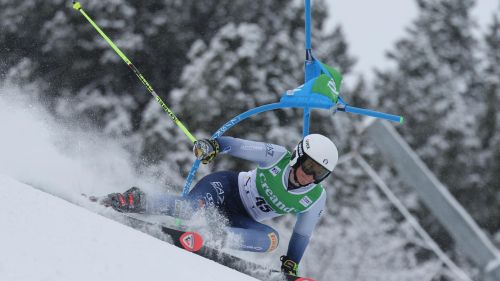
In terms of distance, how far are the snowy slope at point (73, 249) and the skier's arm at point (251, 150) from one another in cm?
132

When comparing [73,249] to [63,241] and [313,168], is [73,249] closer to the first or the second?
[63,241]

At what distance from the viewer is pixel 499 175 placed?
22859mm

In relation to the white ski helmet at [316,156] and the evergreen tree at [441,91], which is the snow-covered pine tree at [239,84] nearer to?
the evergreen tree at [441,91]

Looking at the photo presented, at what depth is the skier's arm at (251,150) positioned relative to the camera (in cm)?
489

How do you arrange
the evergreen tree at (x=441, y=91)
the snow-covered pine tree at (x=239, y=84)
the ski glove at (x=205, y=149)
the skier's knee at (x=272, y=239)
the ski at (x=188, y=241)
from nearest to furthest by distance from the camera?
the ski at (x=188, y=241) → the ski glove at (x=205, y=149) → the skier's knee at (x=272, y=239) → the snow-covered pine tree at (x=239, y=84) → the evergreen tree at (x=441, y=91)

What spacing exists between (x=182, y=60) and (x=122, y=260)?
769 inches

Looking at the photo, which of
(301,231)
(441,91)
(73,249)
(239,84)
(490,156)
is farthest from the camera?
(441,91)

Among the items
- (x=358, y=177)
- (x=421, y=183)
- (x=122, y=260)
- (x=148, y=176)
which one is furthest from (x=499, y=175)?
(x=122, y=260)

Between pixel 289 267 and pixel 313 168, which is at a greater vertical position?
pixel 313 168

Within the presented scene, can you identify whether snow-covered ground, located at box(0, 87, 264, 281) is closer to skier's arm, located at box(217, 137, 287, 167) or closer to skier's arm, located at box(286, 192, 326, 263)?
skier's arm, located at box(217, 137, 287, 167)

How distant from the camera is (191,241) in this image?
4.16m

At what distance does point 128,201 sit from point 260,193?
111cm

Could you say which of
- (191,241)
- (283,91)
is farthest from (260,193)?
(283,91)

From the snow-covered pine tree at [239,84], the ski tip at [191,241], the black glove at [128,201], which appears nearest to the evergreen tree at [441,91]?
the snow-covered pine tree at [239,84]
